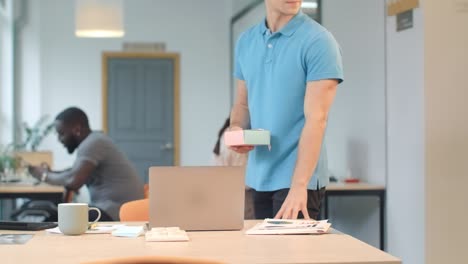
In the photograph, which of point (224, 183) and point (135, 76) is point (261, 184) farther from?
point (135, 76)

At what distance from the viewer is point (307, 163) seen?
7.93 feet

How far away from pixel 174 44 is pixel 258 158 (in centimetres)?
759

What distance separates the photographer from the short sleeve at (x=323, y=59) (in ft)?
8.00

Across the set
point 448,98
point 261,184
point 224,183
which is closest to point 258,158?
point 261,184

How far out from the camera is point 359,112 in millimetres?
5445

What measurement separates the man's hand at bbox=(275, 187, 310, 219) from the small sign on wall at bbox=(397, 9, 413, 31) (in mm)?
2345

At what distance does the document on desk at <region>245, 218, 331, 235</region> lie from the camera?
7.09 ft

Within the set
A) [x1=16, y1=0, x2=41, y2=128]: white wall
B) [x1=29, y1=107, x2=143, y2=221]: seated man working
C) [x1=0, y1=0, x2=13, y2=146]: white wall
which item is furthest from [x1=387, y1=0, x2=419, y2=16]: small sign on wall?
[x1=16, y1=0, x2=41, y2=128]: white wall

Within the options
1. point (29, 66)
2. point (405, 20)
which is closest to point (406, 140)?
point (405, 20)

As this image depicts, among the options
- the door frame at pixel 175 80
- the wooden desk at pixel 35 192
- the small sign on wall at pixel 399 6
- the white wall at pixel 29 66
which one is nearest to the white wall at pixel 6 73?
the white wall at pixel 29 66

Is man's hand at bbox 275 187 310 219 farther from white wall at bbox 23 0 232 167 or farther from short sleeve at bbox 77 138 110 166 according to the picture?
white wall at bbox 23 0 232 167

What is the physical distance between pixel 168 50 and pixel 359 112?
5.01 meters

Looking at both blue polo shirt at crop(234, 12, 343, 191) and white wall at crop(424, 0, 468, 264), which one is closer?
blue polo shirt at crop(234, 12, 343, 191)

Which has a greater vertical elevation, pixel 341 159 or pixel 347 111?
pixel 347 111
